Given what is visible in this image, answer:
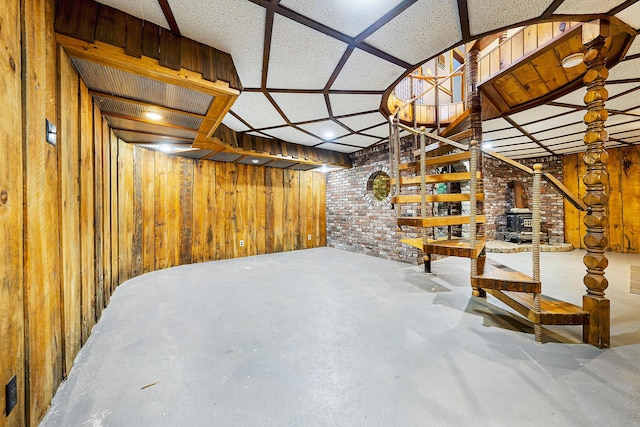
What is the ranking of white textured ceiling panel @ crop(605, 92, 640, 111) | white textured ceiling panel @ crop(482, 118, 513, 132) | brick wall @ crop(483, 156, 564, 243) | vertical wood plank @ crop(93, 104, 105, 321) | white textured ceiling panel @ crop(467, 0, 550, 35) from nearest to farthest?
white textured ceiling panel @ crop(467, 0, 550, 35)
vertical wood plank @ crop(93, 104, 105, 321)
white textured ceiling panel @ crop(605, 92, 640, 111)
white textured ceiling panel @ crop(482, 118, 513, 132)
brick wall @ crop(483, 156, 564, 243)

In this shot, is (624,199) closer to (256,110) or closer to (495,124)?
(495,124)

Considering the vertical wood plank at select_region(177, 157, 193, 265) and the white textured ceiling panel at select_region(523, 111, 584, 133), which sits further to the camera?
the vertical wood plank at select_region(177, 157, 193, 265)

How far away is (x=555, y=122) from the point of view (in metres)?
3.67

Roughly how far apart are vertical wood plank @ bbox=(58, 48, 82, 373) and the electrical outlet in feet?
1.96

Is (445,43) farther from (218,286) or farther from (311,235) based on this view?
(311,235)

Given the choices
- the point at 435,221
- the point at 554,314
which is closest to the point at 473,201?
the point at 435,221

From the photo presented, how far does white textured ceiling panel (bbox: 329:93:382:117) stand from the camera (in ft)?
8.90

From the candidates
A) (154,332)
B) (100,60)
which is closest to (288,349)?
(154,332)

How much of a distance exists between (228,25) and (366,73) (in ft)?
4.01

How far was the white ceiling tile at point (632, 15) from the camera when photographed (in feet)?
5.08

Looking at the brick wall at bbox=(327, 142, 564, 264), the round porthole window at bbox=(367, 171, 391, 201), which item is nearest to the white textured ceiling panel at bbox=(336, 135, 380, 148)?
the brick wall at bbox=(327, 142, 564, 264)

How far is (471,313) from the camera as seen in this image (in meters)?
2.37

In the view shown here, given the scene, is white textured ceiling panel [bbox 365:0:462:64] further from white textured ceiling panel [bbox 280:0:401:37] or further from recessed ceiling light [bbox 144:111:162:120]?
recessed ceiling light [bbox 144:111:162:120]

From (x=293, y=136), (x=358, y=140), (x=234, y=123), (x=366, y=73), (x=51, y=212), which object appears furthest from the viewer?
(x=358, y=140)
